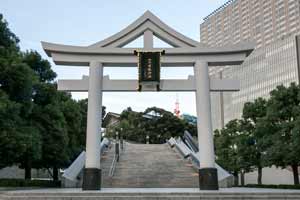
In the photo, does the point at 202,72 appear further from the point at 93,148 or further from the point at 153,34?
the point at 93,148

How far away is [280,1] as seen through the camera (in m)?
94.4

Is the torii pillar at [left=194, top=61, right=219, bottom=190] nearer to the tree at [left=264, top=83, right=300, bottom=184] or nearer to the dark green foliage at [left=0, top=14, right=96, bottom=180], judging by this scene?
the tree at [left=264, top=83, right=300, bottom=184]

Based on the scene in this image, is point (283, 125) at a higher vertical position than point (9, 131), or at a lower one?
higher

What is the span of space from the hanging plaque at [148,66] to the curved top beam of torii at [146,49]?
0.29 metres

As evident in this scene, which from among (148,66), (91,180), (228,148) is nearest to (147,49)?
(148,66)

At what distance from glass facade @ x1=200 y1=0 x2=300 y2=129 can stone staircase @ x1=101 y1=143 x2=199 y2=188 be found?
40.3 metres

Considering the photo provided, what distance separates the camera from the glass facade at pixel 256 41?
247 feet

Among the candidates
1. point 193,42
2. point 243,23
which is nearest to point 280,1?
point 243,23

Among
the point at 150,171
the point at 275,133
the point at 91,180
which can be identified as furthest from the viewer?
the point at 275,133

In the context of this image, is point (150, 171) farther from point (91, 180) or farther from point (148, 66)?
point (148, 66)

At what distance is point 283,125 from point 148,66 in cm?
884

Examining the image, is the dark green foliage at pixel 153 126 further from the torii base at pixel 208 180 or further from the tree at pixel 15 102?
the torii base at pixel 208 180

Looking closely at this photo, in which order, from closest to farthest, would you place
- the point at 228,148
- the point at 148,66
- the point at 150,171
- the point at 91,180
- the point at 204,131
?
the point at 91,180
the point at 204,131
the point at 148,66
the point at 150,171
the point at 228,148

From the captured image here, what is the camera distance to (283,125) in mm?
22125
